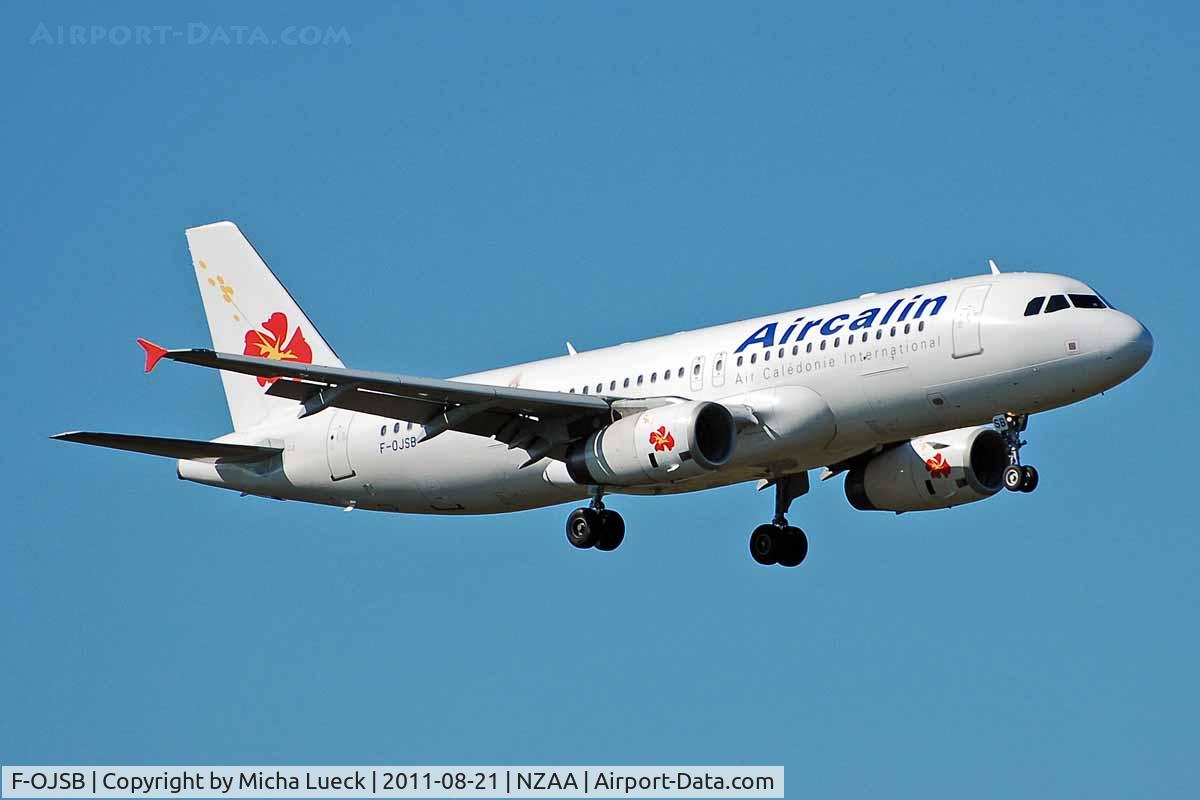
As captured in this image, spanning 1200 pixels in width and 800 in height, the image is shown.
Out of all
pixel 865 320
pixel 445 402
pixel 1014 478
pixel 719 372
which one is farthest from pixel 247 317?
pixel 1014 478

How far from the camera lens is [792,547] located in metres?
52.8

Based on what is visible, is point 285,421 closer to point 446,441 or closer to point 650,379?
point 446,441

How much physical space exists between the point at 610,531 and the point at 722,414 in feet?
15.8

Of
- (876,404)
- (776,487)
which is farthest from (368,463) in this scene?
(876,404)

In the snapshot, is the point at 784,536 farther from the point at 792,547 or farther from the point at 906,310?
the point at 906,310

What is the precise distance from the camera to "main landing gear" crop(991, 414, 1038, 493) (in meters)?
45.2

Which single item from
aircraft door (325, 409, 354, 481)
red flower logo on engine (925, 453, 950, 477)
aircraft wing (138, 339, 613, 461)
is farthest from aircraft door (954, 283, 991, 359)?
aircraft door (325, 409, 354, 481)

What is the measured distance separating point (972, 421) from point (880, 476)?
627cm

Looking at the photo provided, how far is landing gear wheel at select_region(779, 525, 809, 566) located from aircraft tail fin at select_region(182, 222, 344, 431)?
12.5m

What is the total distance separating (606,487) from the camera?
48.7 m

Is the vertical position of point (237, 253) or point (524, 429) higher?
point (237, 253)

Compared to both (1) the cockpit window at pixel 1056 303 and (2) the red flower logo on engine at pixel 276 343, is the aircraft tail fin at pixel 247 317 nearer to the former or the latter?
(2) the red flower logo on engine at pixel 276 343

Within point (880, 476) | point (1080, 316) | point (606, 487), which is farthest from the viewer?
point (880, 476)

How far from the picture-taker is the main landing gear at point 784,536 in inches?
2078
